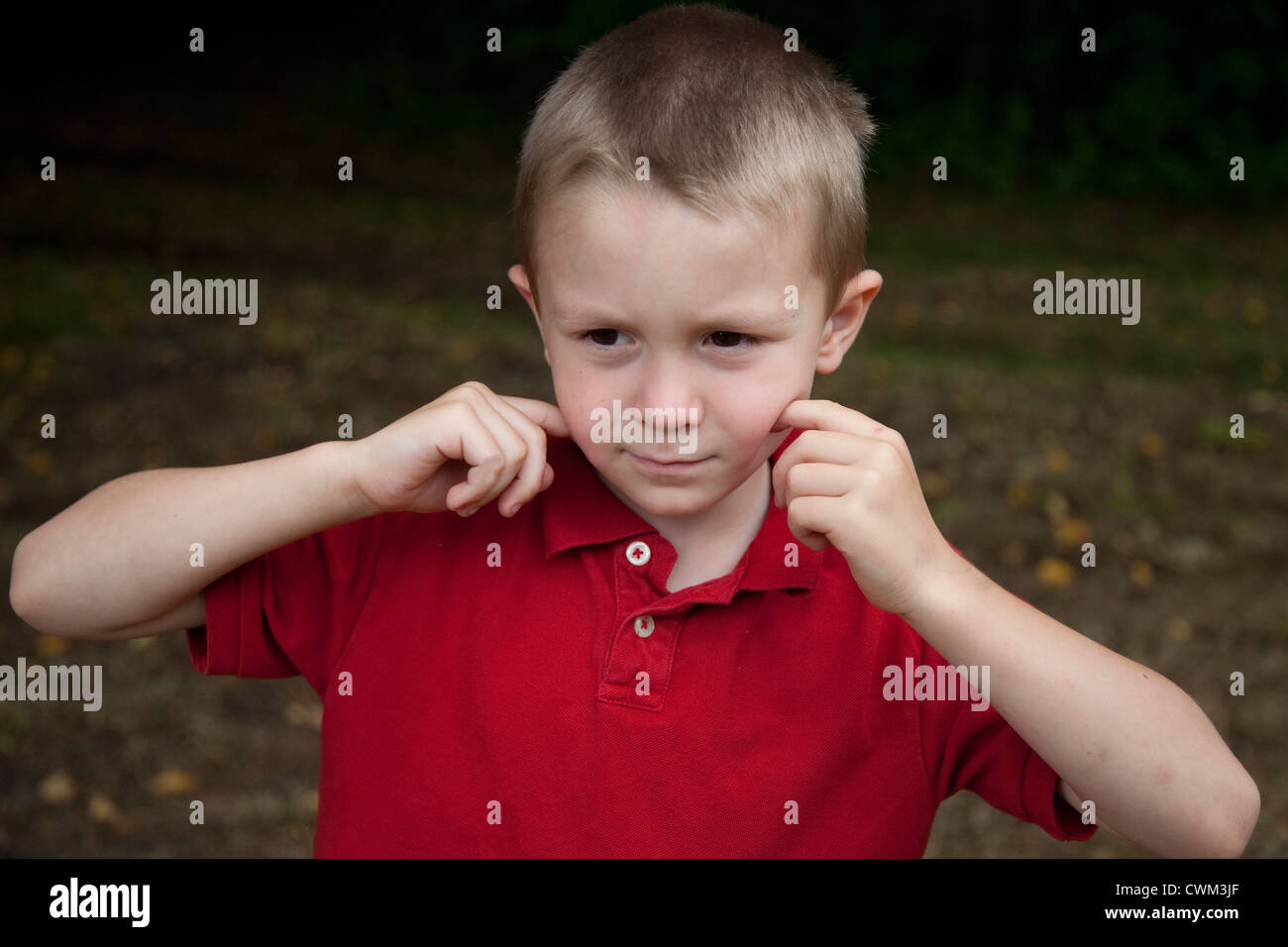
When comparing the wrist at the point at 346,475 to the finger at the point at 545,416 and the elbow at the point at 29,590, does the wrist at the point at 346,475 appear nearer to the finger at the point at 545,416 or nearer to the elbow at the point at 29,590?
the finger at the point at 545,416

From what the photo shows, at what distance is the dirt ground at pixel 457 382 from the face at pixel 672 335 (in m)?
0.78

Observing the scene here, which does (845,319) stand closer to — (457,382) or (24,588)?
(24,588)

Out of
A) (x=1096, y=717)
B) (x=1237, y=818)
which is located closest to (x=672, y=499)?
(x=1096, y=717)

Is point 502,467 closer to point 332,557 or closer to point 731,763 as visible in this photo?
point 332,557

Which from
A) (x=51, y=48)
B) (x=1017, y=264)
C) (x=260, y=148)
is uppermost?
(x=51, y=48)

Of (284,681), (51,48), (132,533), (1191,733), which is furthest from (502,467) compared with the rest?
(51,48)

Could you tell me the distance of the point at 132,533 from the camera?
1.80 metres

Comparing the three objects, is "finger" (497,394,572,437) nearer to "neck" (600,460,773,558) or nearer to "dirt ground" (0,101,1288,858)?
"neck" (600,460,773,558)

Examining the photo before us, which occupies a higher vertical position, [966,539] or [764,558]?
[966,539]

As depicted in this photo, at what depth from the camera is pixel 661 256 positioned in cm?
169

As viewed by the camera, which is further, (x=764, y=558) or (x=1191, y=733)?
(x=764, y=558)

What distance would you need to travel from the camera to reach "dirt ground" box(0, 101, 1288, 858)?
14.1 feet

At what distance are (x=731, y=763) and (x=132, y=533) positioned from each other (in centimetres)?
88

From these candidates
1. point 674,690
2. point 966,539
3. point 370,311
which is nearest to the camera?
point 674,690
